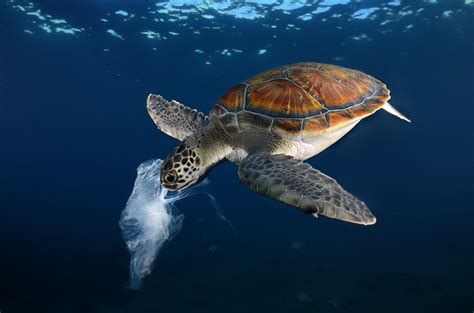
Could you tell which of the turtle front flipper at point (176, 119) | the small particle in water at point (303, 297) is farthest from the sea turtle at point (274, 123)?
the small particle in water at point (303, 297)

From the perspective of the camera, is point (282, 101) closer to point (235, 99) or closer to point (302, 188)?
point (235, 99)

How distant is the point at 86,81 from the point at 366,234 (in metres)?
28.5

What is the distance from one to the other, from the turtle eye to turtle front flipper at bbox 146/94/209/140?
3.90 ft

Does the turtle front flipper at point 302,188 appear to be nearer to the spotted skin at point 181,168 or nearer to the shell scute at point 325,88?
the spotted skin at point 181,168

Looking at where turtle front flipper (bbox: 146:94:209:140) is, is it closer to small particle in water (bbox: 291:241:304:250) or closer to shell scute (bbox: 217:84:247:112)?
shell scute (bbox: 217:84:247:112)

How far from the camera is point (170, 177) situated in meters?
3.61

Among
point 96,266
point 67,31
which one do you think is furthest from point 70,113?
point 96,266

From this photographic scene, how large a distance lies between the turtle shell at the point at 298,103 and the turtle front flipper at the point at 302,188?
474mm

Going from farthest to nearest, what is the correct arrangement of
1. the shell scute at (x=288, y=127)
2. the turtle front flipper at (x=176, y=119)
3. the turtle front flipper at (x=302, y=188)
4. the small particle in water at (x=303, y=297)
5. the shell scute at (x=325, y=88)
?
the small particle in water at (x=303, y=297) → the turtle front flipper at (x=176, y=119) → the shell scute at (x=325, y=88) → the shell scute at (x=288, y=127) → the turtle front flipper at (x=302, y=188)

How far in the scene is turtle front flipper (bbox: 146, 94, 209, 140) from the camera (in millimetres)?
4648

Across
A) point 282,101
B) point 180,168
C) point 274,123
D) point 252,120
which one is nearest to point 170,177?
point 180,168

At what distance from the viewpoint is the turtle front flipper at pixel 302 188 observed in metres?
2.53

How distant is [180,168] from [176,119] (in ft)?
4.24

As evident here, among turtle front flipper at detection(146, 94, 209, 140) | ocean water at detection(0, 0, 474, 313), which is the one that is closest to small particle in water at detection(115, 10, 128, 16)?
ocean water at detection(0, 0, 474, 313)
